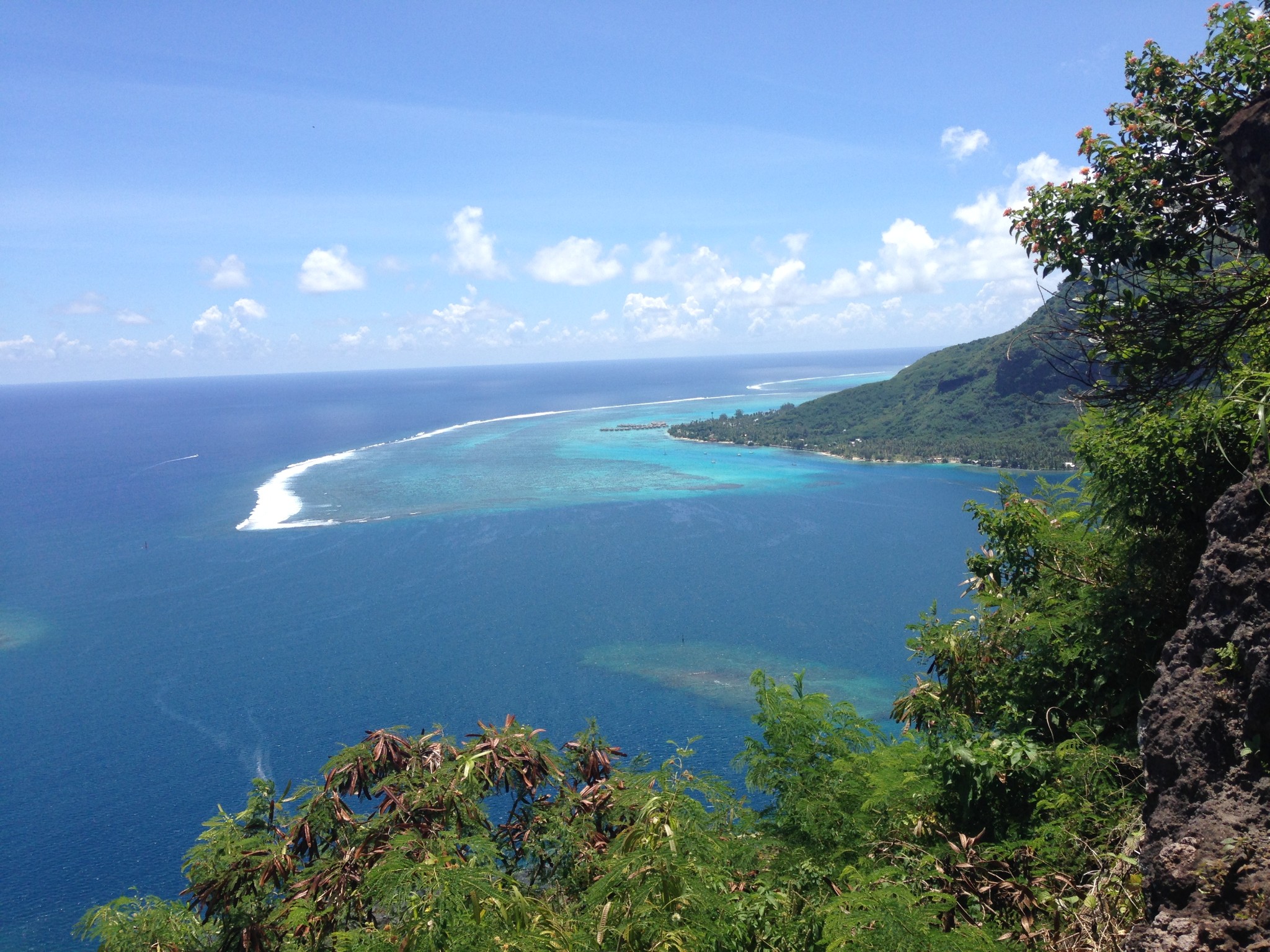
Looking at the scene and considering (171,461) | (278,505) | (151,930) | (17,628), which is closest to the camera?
(151,930)

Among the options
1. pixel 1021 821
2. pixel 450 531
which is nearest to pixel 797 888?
pixel 1021 821

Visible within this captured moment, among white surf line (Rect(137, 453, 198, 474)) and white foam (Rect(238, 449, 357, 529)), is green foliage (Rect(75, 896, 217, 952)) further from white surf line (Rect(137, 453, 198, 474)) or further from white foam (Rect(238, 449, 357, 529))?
white surf line (Rect(137, 453, 198, 474))

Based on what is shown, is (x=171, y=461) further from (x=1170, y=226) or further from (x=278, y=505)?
(x=1170, y=226)

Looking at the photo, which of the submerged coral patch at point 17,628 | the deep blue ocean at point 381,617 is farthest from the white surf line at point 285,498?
the submerged coral patch at point 17,628

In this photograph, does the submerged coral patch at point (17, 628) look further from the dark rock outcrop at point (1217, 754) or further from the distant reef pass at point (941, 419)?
the distant reef pass at point (941, 419)

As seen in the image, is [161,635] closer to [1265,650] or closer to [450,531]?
[450,531]

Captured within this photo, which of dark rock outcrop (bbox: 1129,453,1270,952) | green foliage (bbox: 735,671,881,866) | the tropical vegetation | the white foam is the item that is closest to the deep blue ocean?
the white foam

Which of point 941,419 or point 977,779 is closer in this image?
point 977,779

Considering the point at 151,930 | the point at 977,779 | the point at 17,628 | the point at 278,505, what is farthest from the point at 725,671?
the point at 278,505
